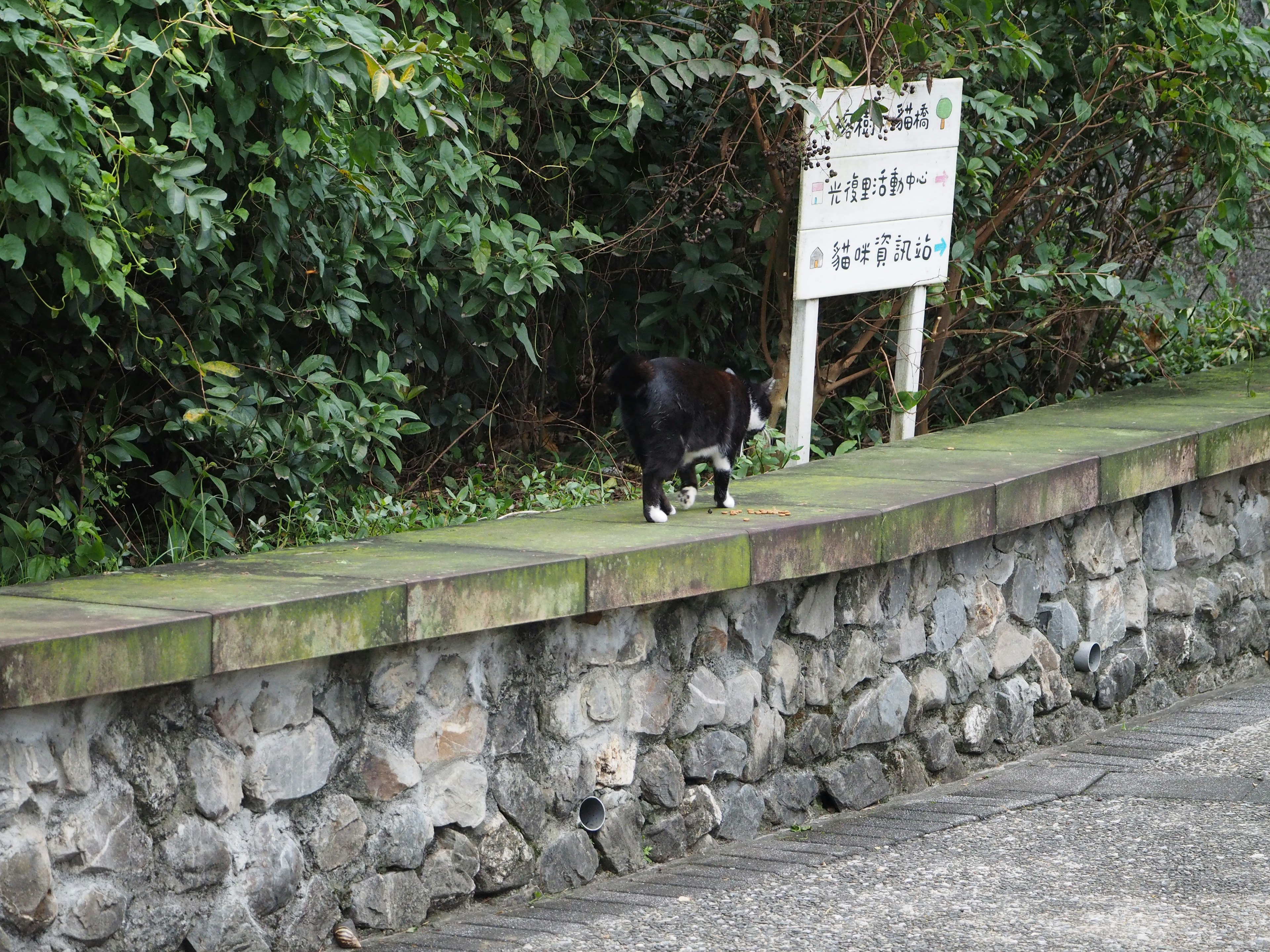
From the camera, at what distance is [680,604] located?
4.42 m

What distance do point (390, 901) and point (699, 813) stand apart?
3.31 feet

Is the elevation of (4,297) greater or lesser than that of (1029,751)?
greater

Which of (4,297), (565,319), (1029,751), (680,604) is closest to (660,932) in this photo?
(680,604)

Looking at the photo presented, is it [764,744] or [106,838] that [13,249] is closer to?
[106,838]

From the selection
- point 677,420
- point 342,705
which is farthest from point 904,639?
point 342,705

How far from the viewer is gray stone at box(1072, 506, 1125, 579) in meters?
5.82

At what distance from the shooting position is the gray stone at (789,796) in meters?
4.67

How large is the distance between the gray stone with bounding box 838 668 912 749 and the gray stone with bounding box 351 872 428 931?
153 cm

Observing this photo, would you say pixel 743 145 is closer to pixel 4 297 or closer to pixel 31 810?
pixel 4 297

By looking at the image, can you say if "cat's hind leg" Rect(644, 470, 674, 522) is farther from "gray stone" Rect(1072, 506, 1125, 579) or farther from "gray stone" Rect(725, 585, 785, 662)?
"gray stone" Rect(1072, 506, 1125, 579)

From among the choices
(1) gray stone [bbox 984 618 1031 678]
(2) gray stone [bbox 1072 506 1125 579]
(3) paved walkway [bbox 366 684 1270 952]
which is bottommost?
(3) paved walkway [bbox 366 684 1270 952]

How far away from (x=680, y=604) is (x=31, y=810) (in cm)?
183

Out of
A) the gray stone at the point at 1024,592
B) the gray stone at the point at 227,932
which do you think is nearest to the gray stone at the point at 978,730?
the gray stone at the point at 1024,592

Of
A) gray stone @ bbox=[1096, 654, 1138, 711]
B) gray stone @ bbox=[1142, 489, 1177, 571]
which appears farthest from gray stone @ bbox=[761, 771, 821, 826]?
gray stone @ bbox=[1142, 489, 1177, 571]
